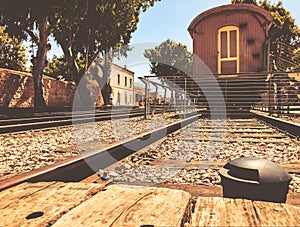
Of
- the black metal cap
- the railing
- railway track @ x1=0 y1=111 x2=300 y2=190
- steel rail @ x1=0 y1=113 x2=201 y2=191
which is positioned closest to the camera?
the black metal cap

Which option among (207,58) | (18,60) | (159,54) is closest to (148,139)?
(207,58)

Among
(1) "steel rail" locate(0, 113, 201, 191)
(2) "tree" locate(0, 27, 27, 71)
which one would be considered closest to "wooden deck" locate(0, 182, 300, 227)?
(1) "steel rail" locate(0, 113, 201, 191)

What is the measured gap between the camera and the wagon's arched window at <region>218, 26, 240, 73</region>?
12586 mm

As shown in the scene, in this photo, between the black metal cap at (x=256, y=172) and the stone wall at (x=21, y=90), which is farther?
the stone wall at (x=21, y=90)

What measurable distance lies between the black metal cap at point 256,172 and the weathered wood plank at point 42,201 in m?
0.91

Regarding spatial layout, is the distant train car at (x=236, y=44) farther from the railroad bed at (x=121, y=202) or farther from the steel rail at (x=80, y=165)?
the railroad bed at (x=121, y=202)

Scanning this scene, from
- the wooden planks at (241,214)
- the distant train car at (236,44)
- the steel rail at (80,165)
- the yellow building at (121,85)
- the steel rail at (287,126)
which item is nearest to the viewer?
the wooden planks at (241,214)

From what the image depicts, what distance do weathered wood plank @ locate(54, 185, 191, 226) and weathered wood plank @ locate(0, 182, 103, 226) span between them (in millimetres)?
66

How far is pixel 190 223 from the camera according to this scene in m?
1.04

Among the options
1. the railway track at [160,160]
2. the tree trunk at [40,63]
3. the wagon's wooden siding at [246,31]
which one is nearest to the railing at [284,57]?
the wagon's wooden siding at [246,31]

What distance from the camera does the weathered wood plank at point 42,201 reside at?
1062 millimetres

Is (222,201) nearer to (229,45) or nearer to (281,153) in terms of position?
A: (281,153)

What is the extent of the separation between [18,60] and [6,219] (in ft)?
117

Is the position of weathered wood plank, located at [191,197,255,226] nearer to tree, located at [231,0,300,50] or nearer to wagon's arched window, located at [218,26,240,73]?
wagon's arched window, located at [218,26,240,73]
